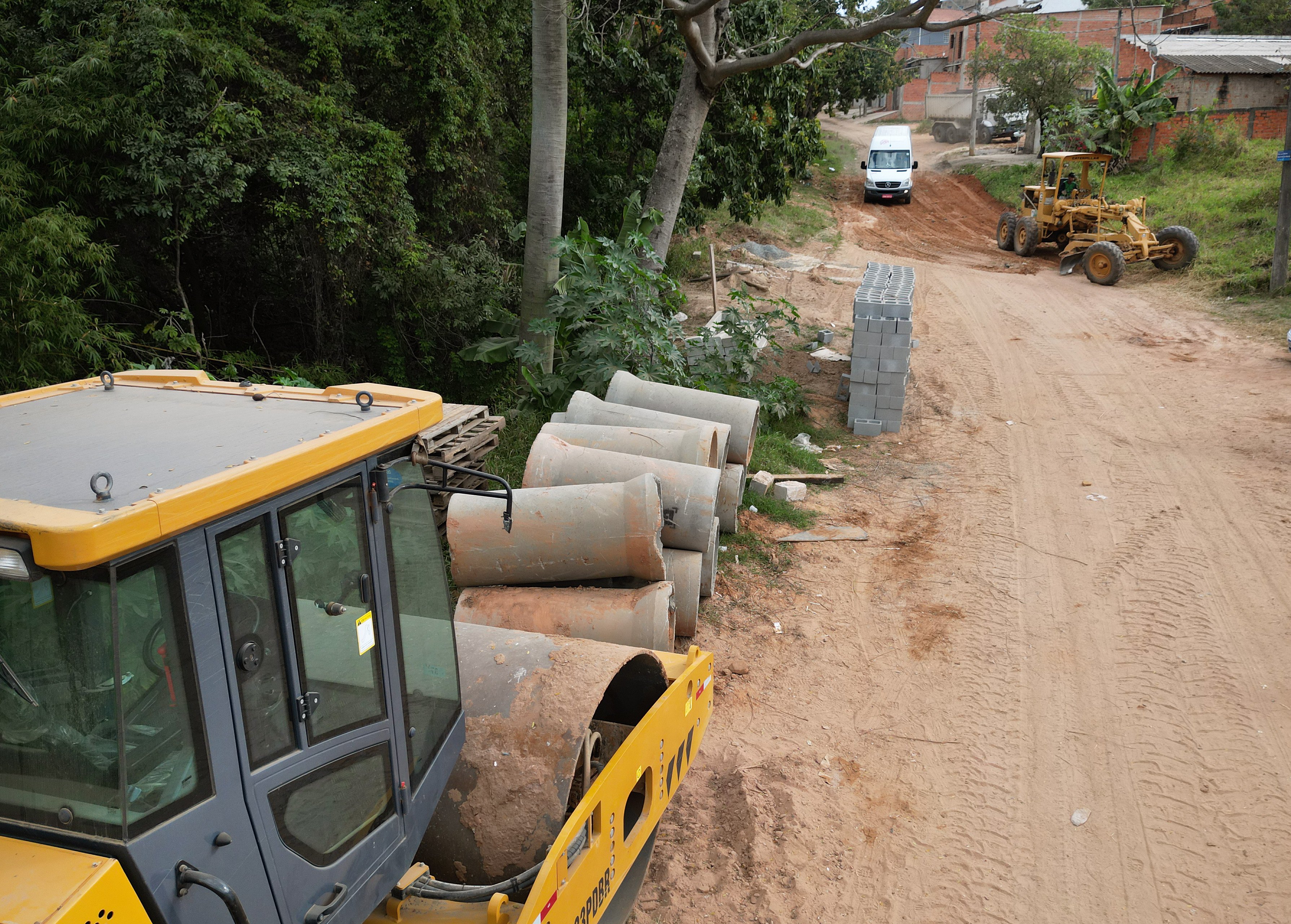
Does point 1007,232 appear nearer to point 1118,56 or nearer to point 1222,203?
point 1222,203

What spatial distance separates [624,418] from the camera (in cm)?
782

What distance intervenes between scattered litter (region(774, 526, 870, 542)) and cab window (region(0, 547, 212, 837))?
24.1 ft

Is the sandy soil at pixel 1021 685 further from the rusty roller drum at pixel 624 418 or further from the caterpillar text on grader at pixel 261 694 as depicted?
the caterpillar text on grader at pixel 261 694

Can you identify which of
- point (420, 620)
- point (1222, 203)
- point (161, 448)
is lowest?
point (420, 620)

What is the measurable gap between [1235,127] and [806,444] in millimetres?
23464

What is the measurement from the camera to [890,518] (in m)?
9.52

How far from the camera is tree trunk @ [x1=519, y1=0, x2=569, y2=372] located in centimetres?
940

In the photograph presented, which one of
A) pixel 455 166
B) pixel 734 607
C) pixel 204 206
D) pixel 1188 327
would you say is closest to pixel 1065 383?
pixel 1188 327

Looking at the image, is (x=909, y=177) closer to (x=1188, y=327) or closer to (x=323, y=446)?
(x=1188, y=327)

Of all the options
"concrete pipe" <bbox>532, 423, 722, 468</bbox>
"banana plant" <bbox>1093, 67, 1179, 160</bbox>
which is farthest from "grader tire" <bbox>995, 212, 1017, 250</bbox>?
"concrete pipe" <bbox>532, 423, 722, 468</bbox>

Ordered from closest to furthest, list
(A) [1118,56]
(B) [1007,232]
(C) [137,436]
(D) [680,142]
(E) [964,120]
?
1. (C) [137,436]
2. (D) [680,142]
3. (B) [1007,232]
4. (A) [1118,56]
5. (E) [964,120]

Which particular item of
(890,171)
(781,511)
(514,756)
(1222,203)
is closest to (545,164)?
(781,511)

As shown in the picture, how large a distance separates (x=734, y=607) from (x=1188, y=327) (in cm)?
1208

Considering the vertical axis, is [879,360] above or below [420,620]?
below
